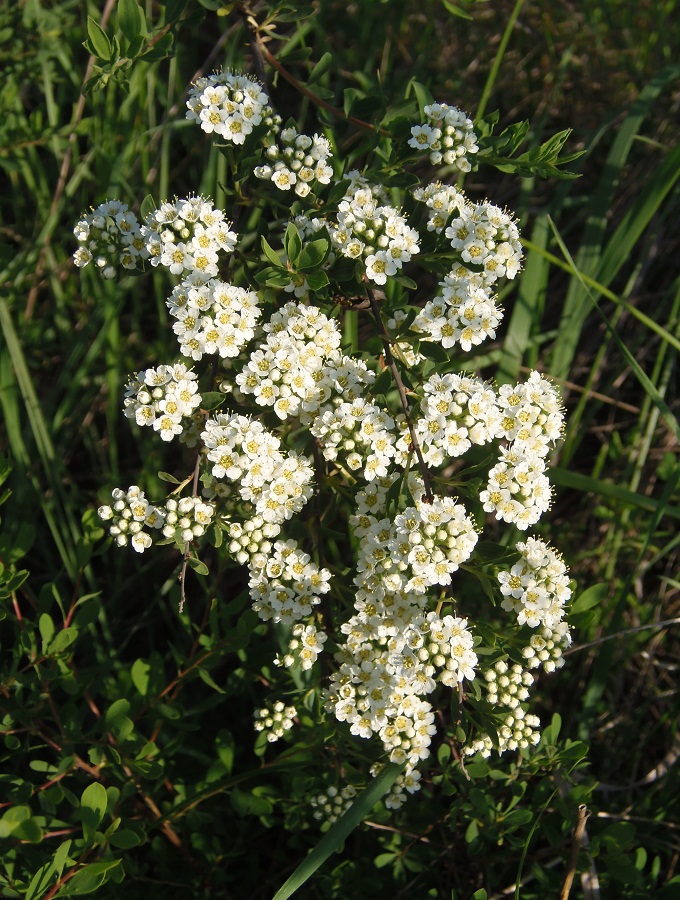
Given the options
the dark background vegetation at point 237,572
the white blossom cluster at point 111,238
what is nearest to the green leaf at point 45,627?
the dark background vegetation at point 237,572

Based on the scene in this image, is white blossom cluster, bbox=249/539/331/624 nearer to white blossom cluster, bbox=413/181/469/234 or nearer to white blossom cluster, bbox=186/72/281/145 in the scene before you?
white blossom cluster, bbox=413/181/469/234

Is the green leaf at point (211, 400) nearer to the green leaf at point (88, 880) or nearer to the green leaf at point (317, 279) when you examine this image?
the green leaf at point (317, 279)

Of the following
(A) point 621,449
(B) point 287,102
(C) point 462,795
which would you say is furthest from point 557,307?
(C) point 462,795

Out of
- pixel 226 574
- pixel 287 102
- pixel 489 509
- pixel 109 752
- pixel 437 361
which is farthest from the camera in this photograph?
pixel 287 102

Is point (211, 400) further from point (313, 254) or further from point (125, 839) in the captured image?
point (125, 839)

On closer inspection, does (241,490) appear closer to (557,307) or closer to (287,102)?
(557,307)

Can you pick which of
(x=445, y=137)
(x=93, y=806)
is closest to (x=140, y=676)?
(x=93, y=806)

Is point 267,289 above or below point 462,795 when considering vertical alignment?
above
